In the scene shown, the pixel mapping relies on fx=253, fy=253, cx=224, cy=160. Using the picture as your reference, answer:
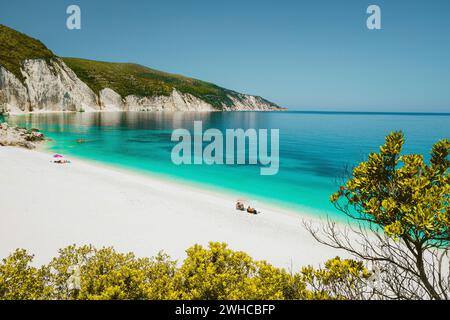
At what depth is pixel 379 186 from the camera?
5.65 metres

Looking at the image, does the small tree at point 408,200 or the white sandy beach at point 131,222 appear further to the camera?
the white sandy beach at point 131,222

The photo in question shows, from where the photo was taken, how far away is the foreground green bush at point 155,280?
4.71 metres

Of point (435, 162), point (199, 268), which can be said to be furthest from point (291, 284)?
point (435, 162)

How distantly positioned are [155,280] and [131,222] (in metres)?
8.90

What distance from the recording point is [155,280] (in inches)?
207

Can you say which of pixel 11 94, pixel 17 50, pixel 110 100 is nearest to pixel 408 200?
pixel 11 94

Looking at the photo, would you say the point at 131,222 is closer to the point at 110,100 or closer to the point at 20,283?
the point at 20,283

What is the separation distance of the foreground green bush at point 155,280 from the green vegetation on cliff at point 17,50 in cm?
11085

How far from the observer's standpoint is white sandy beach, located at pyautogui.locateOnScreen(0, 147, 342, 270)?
11.1 metres

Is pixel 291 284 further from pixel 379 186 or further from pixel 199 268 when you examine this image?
pixel 379 186

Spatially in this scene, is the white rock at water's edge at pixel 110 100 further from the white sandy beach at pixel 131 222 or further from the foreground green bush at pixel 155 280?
the foreground green bush at pixel 155 280

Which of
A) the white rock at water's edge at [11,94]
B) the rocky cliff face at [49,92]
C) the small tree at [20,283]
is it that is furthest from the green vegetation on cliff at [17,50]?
the small tree at [20,283]
